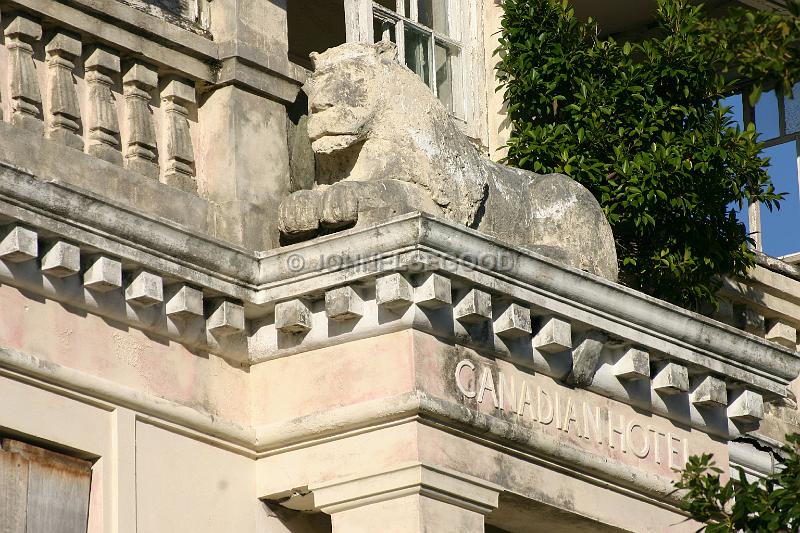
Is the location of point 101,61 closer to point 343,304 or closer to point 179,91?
point 179,91

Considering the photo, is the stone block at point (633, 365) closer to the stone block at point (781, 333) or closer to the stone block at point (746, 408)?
the stone block at point (746, 408)

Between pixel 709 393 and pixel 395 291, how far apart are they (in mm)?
2721

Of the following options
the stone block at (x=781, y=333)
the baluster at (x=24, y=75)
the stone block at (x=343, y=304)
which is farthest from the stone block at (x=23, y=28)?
the stone block at (x=781, y=333)

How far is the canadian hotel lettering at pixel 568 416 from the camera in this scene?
13258mm

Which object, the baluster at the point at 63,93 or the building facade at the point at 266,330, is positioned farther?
the baluster at the point at 63,93

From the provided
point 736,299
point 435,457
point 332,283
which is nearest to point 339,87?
point 332,283

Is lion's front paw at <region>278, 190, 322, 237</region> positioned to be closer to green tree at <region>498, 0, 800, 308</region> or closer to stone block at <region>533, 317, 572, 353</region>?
stone block at <region>533, 317, 572, 353</region>

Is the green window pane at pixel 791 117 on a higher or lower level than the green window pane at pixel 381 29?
higher

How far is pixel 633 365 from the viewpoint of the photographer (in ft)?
45.9

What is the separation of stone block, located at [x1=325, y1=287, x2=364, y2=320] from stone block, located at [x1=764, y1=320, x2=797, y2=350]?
5831 millimetres

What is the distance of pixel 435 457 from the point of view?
12805 mm

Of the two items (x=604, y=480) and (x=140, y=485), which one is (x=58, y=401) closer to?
(x=140, y=485)

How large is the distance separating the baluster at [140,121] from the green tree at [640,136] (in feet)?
11.4

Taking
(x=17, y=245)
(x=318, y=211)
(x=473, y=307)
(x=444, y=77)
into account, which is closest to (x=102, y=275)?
(x=17, y=245)
